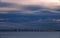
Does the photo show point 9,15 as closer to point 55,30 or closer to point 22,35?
point 22,35

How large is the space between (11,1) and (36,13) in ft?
1.44

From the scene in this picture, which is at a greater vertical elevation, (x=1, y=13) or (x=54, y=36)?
(x=1, y=13)

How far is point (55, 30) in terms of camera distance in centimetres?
239

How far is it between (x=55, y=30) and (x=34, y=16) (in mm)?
434

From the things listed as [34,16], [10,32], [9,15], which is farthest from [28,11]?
[10,32]

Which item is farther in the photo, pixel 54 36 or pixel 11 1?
pixel 54 36

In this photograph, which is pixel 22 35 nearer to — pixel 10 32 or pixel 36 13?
pixel 10 32

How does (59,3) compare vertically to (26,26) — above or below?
above

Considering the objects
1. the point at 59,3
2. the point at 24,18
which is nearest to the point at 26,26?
the point at 24,18

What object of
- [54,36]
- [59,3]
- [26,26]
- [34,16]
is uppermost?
[59,3]

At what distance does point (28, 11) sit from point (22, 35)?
0.43 m

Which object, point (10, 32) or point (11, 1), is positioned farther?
point (10, 32)

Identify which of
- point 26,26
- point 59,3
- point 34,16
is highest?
point 59,3

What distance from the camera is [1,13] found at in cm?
229
